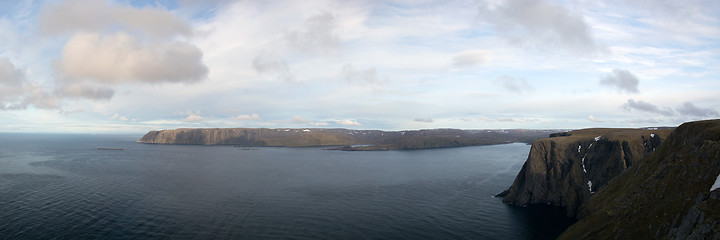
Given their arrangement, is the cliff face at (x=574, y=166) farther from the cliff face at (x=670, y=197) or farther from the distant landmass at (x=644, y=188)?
the cliff face at (x=670, y=197)

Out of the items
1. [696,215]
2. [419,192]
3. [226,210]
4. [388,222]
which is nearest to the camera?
[696,215]

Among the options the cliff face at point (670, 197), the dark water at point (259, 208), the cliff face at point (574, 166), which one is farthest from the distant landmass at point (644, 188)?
the dark water at point (259, 208)

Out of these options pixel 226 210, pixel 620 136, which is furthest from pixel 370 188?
pixel 620 136

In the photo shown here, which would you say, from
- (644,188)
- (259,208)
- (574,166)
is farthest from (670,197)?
(259,208)

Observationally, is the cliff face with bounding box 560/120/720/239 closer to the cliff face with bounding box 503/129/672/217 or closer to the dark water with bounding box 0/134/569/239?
the dark water with bounding box 0/134/569/239

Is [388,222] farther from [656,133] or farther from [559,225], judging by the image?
[656,133]
